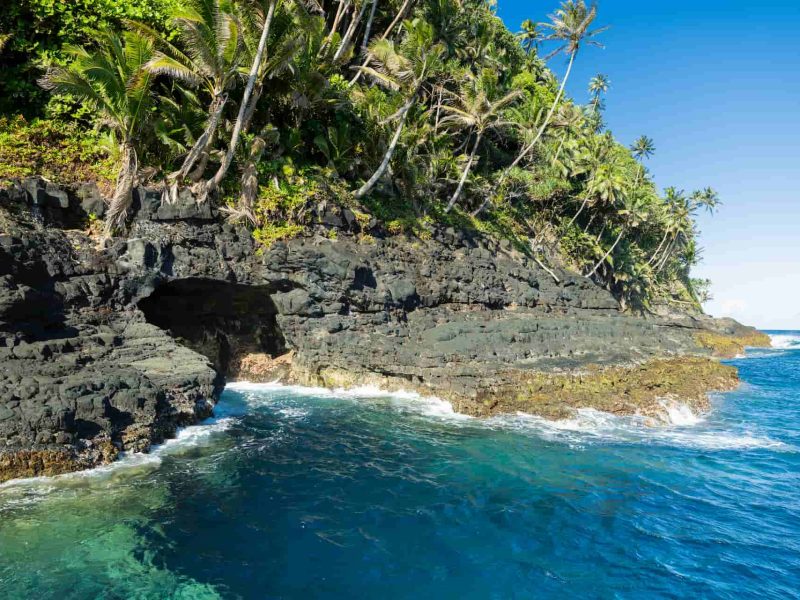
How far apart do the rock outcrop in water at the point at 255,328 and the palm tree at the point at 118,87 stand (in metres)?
1.10

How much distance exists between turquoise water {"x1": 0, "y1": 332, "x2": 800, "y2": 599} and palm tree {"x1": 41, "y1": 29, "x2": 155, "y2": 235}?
9.52 meters

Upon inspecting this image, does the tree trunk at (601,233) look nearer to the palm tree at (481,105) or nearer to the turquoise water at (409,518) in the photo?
the palm tree at (481,105)

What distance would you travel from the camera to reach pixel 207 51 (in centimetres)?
1736

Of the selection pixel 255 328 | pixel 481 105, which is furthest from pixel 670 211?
pixel 255 328

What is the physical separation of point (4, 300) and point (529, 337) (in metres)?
21.4

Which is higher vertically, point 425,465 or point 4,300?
point 4,300

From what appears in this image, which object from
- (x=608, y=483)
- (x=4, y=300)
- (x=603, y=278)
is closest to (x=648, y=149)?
(x=603, y=278)

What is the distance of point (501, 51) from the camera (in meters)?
42.5

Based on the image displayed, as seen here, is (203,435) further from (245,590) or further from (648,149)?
(648,149)

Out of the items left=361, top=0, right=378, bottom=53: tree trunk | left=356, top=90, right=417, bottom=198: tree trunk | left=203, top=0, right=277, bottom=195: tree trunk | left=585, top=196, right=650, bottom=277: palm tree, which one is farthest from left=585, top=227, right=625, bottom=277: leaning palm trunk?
left=203, top=0, right=277, bottom=195: tree trunk

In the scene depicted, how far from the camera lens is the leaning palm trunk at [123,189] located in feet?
55.8

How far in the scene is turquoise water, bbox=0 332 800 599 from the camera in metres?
7.74

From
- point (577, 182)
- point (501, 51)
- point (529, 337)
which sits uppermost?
point (501, 51)

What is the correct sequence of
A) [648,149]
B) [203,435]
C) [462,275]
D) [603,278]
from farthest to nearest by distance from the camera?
1. [648,149]
2. [603,278]
3. [462,275]
4. [203,435]
